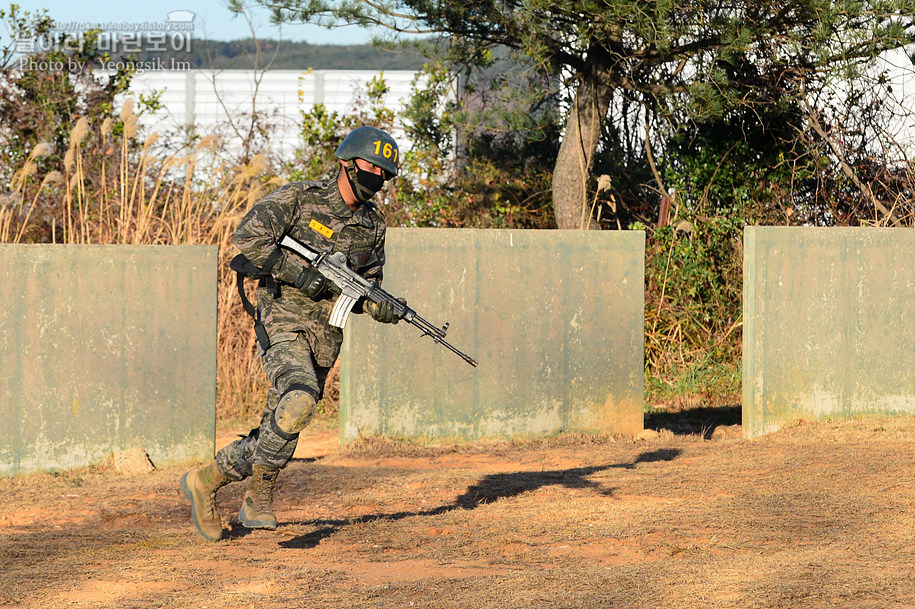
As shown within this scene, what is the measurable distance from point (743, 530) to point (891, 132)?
789 cm

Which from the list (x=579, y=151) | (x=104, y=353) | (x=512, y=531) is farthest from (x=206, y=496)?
(x=579, y=151)

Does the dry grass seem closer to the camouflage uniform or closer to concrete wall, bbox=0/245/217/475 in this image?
concrete wall, bbox=0/245/217/475

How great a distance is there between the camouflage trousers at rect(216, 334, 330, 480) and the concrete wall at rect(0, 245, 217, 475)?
7.58 ft

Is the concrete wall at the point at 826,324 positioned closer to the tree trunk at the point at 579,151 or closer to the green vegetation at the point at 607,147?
the green vegetation at the point at 607,147

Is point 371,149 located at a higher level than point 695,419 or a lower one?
higher

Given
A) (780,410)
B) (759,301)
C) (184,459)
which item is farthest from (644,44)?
(184,459)

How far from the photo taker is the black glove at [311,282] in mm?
5012

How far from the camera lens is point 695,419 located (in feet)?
32.3

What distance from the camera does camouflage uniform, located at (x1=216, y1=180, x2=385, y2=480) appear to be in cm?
507

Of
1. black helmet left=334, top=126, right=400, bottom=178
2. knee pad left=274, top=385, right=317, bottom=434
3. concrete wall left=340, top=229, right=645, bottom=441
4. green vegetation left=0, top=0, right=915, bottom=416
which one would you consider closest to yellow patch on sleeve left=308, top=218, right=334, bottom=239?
black helmet left=334, top=126, right=400, bottom=178

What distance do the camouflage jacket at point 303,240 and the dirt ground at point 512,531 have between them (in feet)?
3.47

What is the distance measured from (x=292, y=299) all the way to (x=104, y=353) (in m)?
2.59

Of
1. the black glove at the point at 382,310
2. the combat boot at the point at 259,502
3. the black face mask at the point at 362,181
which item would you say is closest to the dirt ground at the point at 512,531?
the combat boot at the point at 259,502

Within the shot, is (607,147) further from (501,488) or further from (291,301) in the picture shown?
(291,301)
